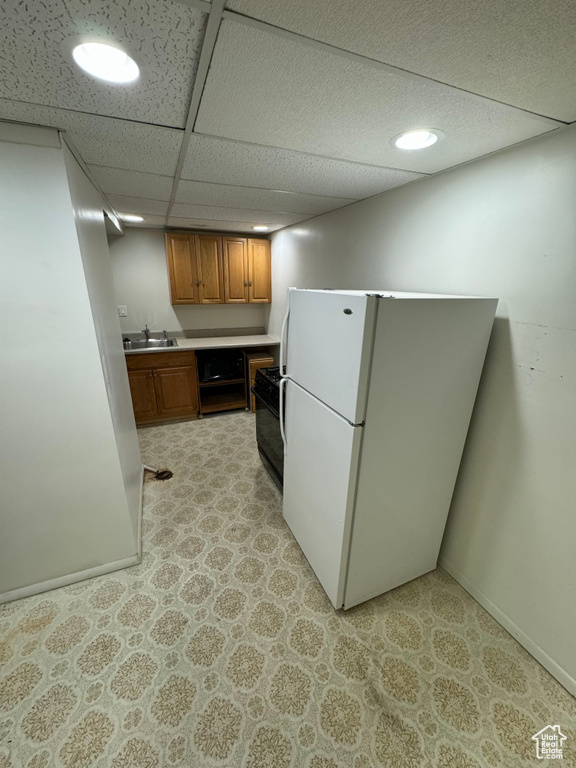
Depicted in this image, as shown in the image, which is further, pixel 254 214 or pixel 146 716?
pixel 254 214

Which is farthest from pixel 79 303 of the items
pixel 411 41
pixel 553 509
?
pixel 553 509

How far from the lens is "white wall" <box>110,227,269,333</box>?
139 inches

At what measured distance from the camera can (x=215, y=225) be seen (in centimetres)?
326

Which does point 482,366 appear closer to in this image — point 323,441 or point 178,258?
point 323,441

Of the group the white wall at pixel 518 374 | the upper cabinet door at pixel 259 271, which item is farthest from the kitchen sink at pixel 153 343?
the white wall at pixel 518 374

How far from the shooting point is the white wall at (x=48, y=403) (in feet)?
4.09

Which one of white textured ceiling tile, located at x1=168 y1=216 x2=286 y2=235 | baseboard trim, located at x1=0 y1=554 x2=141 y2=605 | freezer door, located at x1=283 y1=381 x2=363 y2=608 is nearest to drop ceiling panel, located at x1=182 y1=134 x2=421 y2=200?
freezer door, located at x1=283 y1=381 x2=363 y2=608

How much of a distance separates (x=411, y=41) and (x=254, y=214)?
2.19 metres

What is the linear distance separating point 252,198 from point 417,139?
1.29 metres

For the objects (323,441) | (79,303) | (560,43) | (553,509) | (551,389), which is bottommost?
(553,509)

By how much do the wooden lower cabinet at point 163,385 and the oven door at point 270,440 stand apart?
124 cm

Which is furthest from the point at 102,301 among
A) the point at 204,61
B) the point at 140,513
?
the point at 140,513

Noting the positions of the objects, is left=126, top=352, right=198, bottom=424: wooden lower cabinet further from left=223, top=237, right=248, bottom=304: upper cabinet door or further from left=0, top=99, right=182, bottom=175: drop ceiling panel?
left=0, top=99, right=182, bottom=175: drop ceiling panel

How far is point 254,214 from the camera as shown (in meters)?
2.70
